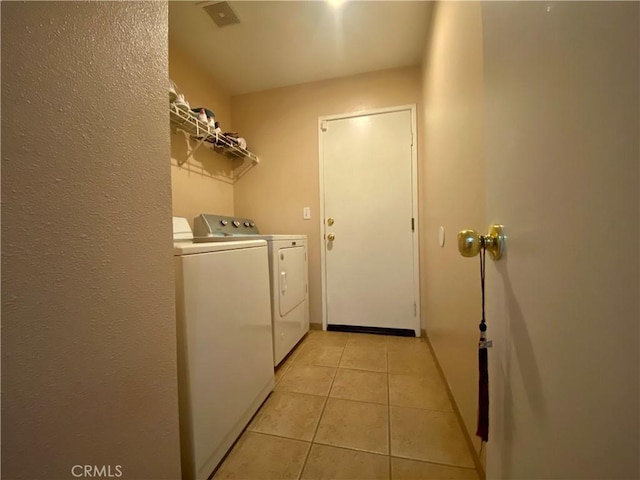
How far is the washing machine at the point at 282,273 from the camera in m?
1.59

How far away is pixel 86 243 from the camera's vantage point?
0.50 m

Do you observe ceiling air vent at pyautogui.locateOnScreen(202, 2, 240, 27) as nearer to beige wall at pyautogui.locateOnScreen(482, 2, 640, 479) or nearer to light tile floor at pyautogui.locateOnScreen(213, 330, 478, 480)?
beige wall at pyautogui.locateOnScreen(482, 2, 640, 479)

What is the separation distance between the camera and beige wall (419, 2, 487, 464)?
0.87 m

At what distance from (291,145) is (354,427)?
2.24 m

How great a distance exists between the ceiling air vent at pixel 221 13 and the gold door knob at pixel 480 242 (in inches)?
77.7

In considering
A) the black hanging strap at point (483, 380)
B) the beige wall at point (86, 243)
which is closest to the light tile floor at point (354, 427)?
the beige wall at point (86, 243)

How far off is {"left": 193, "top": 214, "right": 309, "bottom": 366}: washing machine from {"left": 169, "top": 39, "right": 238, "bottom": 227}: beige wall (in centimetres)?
30

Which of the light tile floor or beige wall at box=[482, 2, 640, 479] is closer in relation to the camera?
beige wall at box=[482, 2, 640, 479]

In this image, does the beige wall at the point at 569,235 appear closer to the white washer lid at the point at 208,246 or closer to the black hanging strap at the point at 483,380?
the black hanging strap at the point at 483,380

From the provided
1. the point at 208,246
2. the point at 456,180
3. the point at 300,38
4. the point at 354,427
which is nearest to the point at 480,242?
the point at 456,180

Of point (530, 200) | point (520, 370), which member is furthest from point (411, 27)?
point (520, 370)

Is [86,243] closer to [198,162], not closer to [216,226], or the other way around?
[216,226]

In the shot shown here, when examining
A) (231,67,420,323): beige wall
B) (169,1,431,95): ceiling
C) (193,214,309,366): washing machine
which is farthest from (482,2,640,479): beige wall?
(231,67,420,323): beige wall

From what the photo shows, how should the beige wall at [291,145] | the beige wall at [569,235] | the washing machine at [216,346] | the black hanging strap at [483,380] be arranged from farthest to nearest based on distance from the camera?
the beige wall at [291,145] < the washing machine at [216,346] < the black hanging strap at [483,380] < the beige wall at [569,235]
